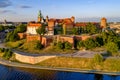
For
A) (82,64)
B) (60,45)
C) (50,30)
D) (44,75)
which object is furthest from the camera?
(50,30)

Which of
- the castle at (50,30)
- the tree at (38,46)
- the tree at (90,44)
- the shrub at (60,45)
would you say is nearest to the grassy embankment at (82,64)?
the shrub at (60,45)

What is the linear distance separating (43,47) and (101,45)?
15.7 metres

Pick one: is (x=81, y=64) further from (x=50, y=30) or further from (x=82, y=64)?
(x=50, y=30)

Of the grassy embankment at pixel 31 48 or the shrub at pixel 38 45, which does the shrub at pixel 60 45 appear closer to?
the grassy embankment at pixel 31 48

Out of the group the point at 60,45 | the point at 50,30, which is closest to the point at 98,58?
the point at 60,45

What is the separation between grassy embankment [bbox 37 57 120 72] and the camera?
1926 inches

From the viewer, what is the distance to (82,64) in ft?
167

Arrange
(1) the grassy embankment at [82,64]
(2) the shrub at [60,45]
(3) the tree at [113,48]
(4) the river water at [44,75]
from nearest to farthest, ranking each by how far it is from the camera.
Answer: (4) the river water at [44,75] → (1) the grassy embankment at [82,64] → (3) the tree at [113,48] → (2) the shrub at [60,45]

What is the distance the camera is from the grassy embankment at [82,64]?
4892 centimetres

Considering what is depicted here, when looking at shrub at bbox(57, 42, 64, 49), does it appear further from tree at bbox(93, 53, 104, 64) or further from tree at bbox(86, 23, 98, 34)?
tree at bbox(86, 23, 98, 34)

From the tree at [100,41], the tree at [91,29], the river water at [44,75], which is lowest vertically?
the river water at [44,75]

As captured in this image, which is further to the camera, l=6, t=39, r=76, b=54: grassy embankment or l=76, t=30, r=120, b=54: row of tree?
l=6, t=39, r=76, b=54: grassy embankment

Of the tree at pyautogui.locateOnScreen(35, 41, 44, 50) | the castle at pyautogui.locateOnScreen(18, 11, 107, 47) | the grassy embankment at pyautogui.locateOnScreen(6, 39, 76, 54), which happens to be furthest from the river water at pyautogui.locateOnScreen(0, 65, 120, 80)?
the castle at pyautogui.locateOnScreen(18, 11, 107, 47)

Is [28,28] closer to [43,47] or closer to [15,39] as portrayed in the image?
[15,39]
